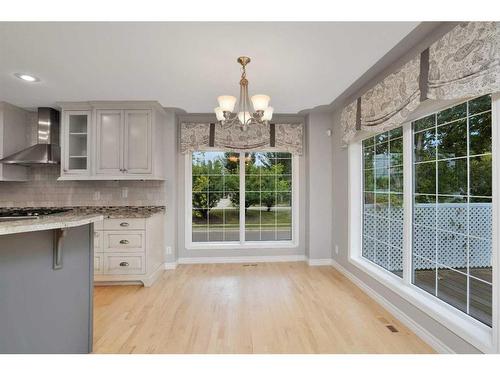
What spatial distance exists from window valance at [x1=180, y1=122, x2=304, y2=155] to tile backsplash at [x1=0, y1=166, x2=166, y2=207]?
0.99 m

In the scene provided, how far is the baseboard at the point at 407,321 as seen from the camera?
1.96 metres

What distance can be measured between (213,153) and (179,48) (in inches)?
92.6

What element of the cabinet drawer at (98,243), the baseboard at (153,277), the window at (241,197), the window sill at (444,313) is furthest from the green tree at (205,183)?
the window sill at (444,313)

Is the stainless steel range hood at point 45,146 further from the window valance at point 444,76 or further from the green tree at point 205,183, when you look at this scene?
the window valance at point 444,76

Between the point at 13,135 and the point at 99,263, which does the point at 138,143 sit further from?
the point at 13,135

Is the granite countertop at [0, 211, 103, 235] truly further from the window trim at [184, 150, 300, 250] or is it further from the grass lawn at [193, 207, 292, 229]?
the grass lawn at [193, 207, 292, 229]

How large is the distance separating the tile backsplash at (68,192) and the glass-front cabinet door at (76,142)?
394mm

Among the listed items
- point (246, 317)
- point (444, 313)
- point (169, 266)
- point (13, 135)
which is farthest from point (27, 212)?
point (444, 313)

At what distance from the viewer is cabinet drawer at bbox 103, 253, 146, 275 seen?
133 inches

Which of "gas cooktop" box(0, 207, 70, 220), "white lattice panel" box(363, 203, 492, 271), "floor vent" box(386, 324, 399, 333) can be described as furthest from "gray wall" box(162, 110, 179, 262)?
"floor vent" box(386, 324, 399, 333)

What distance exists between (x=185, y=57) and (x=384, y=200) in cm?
258

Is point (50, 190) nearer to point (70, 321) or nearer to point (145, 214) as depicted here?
point (145, 214)

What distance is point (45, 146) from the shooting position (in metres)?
3.76

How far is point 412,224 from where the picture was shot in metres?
2.43
